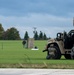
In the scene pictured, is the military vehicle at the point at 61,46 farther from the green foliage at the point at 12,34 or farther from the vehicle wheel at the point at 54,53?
the green foliage at the point at 12,34

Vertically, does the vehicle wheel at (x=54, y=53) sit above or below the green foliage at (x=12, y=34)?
below

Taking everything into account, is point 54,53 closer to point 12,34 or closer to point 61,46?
point 61,46

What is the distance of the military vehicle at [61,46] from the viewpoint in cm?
3098

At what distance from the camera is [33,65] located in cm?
2448

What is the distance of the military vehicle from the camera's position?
30984 mm

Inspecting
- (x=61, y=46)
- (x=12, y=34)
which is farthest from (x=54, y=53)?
(x=12, y=34)

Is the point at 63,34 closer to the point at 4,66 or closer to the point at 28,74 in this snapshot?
the point at 4,66

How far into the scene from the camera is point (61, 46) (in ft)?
103

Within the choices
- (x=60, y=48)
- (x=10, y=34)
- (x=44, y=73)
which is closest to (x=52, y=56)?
(x=60, y=48)

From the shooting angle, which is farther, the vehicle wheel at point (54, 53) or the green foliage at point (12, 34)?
the green foliage at point (12, 34)

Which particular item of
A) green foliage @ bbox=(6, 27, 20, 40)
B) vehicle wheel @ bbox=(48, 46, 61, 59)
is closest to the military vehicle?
vehicle wheel @ bbox=(48, 46, 61, 59)

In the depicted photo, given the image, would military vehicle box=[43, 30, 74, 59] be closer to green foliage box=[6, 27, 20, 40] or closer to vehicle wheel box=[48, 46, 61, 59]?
vehicle wheel box=[48, 46, 61, 59]

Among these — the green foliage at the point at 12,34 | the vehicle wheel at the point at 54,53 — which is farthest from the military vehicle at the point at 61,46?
the green foliage at the point at 12,34

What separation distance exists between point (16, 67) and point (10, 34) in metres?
136
